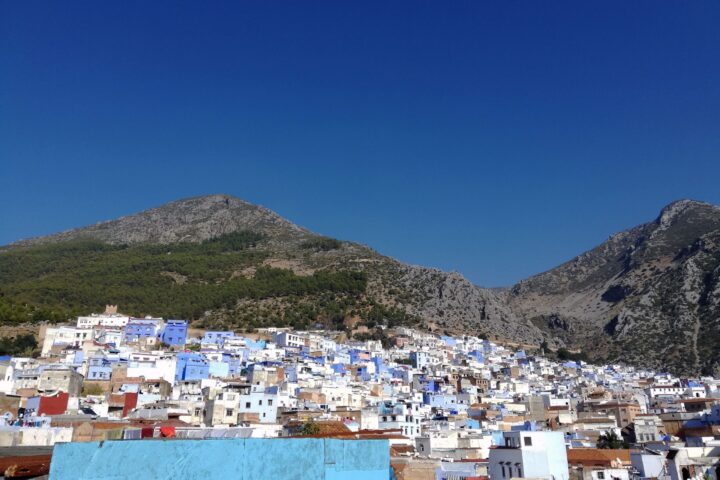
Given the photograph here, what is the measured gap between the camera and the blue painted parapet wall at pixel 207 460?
11961mm

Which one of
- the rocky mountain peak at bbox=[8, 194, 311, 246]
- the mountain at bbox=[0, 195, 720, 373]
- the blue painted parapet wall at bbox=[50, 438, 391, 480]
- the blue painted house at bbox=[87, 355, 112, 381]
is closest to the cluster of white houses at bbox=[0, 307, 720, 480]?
the blue painted house at bbox=[87, 355, 112, 381]

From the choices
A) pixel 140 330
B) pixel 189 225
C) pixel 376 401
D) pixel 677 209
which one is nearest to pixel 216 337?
pixel 140 330

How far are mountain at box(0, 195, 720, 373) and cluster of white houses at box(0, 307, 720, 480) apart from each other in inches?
483

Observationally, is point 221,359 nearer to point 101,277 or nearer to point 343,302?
point 343,302

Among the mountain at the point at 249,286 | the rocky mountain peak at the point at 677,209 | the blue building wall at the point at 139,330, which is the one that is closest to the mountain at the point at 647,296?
the rocky mountain peak at the point at 677,209

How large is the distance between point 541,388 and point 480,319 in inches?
1567

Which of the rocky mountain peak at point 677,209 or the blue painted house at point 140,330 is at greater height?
the rocky mountain peak at point 677,209

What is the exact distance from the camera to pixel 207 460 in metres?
12.2

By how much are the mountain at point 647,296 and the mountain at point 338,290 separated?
313 mm

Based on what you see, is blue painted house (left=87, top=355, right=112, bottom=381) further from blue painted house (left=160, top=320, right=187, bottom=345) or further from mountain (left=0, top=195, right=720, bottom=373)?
mountain (left=0, top=195, right=720, bottom=373)

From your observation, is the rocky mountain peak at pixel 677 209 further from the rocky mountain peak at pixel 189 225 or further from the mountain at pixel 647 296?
the rocky mountain peak at pixel 189 225

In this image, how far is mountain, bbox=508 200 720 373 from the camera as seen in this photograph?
305 feet

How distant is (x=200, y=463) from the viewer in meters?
12.2

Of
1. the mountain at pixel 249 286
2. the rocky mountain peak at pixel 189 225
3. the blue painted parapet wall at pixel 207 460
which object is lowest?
the blue painted parapet wall at pixel 207 460
